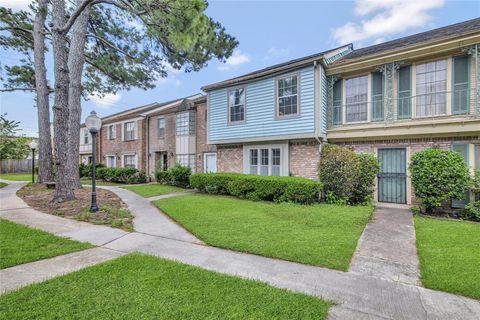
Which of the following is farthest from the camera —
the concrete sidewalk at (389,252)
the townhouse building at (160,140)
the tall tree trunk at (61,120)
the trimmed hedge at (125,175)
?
the trimmed hedge at (125,175)

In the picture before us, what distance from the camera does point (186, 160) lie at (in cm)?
1719

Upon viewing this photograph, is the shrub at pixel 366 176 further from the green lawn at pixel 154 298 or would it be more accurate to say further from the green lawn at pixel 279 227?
the green lawn at pixel 154 298

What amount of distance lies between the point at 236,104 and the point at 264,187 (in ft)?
16.0

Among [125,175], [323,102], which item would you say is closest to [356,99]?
[323,102]

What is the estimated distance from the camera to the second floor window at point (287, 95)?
1091 centimetres

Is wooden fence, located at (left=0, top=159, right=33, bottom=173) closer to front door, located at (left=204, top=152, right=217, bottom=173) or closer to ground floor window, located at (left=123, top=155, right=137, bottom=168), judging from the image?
ground floor window, located at (left=123, top=155, right=137, bottom=168)

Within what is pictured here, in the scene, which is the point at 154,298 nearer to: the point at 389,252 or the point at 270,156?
the point at 389,252

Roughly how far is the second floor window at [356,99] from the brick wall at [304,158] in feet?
6.81

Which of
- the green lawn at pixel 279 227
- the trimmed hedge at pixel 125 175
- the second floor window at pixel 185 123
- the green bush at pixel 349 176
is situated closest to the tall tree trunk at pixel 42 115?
the trimmed hedge at pixel 125 175

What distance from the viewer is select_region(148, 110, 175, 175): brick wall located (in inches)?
719

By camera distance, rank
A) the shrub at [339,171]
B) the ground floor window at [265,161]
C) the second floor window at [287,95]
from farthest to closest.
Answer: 1. the ground floor window at [265,161]
2. the second floor window at [287,95]
3. the shrub at [339,171]

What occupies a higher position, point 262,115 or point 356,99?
point 356,99

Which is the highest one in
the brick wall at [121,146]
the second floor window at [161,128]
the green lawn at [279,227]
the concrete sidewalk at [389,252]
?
the second floor window at [161,128]

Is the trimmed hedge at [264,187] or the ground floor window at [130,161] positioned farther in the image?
the ground floor window at [130,161]
